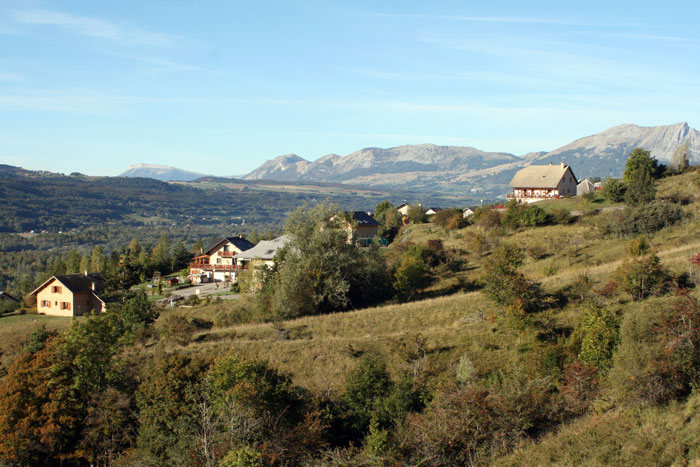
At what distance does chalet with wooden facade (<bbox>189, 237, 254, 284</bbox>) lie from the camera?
194 feet

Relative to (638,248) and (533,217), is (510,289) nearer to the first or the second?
(638,248)

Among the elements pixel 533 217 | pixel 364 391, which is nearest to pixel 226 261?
pixel 533 217

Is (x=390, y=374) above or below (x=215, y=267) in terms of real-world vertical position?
above

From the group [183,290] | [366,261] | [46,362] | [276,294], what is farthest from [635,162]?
[46,362]

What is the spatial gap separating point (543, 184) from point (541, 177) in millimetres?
1716

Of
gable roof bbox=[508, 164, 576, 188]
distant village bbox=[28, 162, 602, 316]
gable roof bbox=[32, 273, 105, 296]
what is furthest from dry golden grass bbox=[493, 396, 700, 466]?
gable roof bbox=[508, 164, 576, 188]

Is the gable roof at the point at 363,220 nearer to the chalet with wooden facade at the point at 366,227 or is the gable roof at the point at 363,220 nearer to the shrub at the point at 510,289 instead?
the chalet with wooden facade at the point at 366,227

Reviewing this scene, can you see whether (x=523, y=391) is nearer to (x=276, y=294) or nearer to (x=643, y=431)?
(x=643, y=431)

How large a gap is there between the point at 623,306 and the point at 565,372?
6501 millimetres

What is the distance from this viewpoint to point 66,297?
47844 millimetres

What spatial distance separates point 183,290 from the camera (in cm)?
5262

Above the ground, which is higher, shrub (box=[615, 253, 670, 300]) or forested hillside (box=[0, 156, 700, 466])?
shrub (box=[615, 253, 670, 300])

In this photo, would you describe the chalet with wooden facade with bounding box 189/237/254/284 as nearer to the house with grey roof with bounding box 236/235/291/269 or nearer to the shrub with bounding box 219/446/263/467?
the house with grey roof with bounding box 236/235/291/269

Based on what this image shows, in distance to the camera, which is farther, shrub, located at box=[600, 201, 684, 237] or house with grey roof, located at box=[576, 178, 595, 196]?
house with grey roof, located at box=[576, 178, 595, 196]
